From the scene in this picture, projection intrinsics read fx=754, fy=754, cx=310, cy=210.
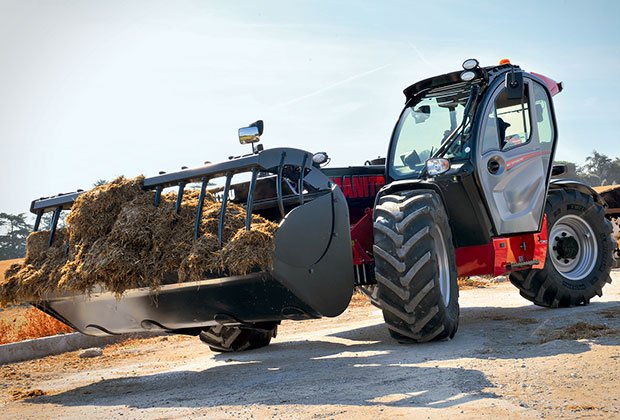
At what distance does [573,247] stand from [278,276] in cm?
548

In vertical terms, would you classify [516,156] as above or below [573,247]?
above

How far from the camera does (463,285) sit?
16094mm

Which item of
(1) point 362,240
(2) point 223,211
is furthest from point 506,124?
(2) point 223,211

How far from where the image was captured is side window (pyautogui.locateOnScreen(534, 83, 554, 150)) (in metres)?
9.07

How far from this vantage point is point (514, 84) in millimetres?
8289

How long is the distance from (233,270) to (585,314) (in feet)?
15.1

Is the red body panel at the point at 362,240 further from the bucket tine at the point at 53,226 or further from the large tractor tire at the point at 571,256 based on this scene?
the bucket tine at the point at 53,226

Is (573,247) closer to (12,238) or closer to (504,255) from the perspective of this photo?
(504,255)

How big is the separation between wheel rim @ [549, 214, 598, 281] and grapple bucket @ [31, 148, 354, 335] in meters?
4.47

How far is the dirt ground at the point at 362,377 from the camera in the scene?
4.72 m

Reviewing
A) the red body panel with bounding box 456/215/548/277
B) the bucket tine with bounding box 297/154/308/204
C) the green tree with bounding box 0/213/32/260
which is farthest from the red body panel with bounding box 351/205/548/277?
the green tree with bounding box 0/213/32/260

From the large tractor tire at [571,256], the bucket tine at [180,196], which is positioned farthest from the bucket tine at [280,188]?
the large tractor tire at [571,256]

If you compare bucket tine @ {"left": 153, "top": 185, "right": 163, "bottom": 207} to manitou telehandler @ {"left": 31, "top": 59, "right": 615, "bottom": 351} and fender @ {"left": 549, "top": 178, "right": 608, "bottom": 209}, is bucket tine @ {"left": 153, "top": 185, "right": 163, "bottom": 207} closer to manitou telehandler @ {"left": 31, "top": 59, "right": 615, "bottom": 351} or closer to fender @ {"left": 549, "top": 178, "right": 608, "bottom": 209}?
manitou telehandler @ {"left": 31, "top": 59, "right": 615, "bottom": 351}

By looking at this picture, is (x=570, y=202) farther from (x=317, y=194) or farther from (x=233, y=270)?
(x=233, y=270)
